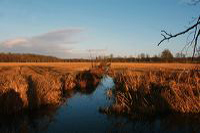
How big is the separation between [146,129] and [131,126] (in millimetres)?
614

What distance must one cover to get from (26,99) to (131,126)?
5393 millimetres

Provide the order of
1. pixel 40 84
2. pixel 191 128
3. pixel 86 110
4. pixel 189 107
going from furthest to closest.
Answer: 1. pixel 40 84
2. pixel 86 110
3. pixel 189 107
4. pixel 191 128

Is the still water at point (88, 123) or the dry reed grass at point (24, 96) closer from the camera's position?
the still water at point (88, 123)

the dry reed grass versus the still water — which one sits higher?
the dry reed grass

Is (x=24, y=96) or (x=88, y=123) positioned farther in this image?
(x=24, y=96)

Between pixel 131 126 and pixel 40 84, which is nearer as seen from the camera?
pixel 131 126

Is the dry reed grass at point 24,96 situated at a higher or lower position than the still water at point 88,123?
higher

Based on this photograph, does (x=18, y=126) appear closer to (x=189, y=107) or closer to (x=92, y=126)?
(x=92, y=126)

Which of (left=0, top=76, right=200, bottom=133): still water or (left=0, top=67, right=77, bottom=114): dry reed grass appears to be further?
(left=0, top=67, right=77, bottom=114): dry reed grass

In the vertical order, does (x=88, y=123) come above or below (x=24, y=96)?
below

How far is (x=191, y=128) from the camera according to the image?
28.4 ft

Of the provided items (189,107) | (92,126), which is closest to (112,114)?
(92,126)

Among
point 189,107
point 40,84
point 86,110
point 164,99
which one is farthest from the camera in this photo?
point 40,84

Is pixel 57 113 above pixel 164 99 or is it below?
below
